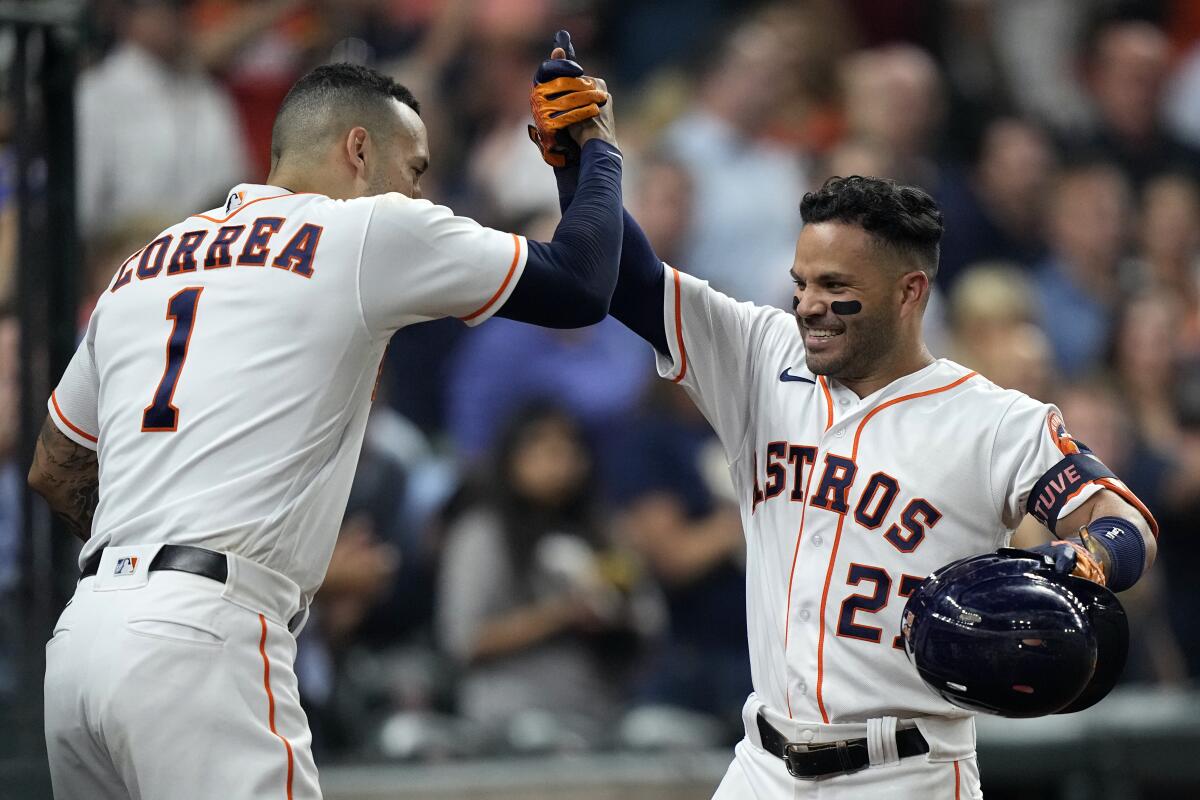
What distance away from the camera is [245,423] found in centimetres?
314

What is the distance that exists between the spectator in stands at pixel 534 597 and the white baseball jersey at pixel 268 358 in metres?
3.70

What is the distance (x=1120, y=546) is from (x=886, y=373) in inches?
28.4

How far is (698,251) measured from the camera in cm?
833

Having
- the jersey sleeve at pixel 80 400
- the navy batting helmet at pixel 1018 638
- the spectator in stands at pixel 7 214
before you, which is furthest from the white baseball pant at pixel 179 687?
the spectator in stands at pixel 7 214

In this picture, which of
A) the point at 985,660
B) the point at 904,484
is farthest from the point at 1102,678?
the point at 904,484

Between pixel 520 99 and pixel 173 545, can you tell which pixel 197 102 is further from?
pixel 173 545

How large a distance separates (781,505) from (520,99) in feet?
16.7

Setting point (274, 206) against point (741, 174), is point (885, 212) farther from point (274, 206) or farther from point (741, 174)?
point (741, 174)

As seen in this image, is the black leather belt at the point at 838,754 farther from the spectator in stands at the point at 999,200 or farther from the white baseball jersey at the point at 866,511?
the spectator in stands at the point at 999,200

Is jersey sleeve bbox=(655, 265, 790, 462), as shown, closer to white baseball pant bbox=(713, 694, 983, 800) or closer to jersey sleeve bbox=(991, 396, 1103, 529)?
jersey sleeve bbox=(991, 396, 1103, 529)

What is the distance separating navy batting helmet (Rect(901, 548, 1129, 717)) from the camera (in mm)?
3076

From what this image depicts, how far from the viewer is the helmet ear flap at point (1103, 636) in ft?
10.4

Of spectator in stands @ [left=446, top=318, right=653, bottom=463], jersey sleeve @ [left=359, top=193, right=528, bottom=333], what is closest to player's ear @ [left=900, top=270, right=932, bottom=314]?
jersey sleeve @ [left=359, top=193, right=528, bottom=333]

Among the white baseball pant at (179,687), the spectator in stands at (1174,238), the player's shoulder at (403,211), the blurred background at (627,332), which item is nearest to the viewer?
the white baseball pant at (179,687)
